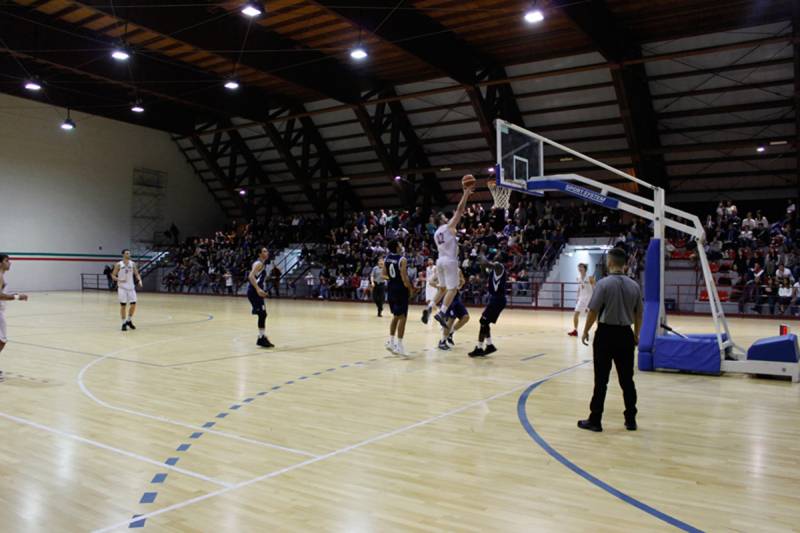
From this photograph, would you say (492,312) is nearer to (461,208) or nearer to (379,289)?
(461,208)

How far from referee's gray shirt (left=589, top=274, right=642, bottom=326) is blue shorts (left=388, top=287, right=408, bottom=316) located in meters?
4.56

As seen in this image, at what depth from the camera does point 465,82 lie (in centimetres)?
Answer: 2367

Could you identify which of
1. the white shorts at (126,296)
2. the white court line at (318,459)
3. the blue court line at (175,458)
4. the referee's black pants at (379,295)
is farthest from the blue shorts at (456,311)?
the referee's black pants at (379,295)

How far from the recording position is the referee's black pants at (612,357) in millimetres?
5344

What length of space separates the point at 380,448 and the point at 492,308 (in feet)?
18.4

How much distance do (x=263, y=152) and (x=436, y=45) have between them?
17.8 metres

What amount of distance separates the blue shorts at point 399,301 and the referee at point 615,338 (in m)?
4.54

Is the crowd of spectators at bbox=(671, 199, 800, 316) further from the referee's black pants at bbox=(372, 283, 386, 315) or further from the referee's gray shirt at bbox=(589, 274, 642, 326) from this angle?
the referee's gray shirt at bbox=(589, 274, 642, 326)

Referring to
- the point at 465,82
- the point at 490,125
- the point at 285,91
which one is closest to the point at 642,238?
the point at 490,125

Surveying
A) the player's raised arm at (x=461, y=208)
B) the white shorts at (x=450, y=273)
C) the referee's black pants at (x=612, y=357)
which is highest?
the player's raised arm at (x=461, y=208)

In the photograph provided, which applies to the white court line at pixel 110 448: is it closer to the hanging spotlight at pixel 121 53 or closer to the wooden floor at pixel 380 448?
the wooden floor at pixel 380 448

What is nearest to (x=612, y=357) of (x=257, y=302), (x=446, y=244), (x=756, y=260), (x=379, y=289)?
(x=446, y=244)

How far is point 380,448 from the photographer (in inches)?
192

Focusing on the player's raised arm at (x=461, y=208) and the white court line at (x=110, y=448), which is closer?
the white court line at (x=110, y=448)
